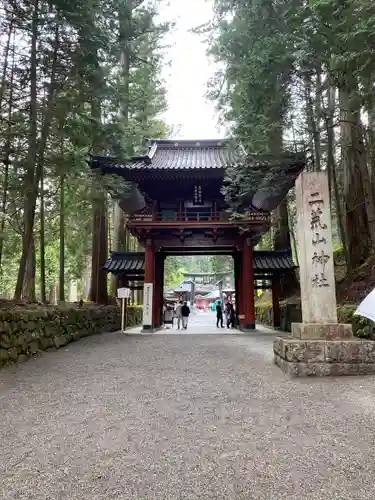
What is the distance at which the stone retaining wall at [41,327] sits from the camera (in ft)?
20.4

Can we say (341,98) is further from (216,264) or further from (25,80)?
(216,264)

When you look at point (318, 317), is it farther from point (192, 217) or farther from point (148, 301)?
point (192, 217)

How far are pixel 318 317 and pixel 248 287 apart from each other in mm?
7046

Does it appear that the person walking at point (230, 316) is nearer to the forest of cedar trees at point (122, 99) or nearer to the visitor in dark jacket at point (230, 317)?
the visitor in dark jacket at point (230, 317)

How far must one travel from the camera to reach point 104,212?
13453 millimetres

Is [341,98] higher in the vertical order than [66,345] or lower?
higher

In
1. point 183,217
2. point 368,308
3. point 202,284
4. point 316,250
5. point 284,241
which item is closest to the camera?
point 368,308

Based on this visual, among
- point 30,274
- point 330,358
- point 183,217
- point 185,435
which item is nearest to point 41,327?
point 30,274

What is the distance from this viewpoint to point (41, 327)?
25.3 ft

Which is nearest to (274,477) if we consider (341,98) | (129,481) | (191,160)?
(129,481)

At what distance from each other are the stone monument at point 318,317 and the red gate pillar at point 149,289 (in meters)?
7.04

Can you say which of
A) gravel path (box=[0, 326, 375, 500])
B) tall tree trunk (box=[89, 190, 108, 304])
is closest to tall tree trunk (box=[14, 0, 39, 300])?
gravel path (box=[0, 326, 375, 500])

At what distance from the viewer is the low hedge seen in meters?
6.75

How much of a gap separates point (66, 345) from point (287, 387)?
613cm
